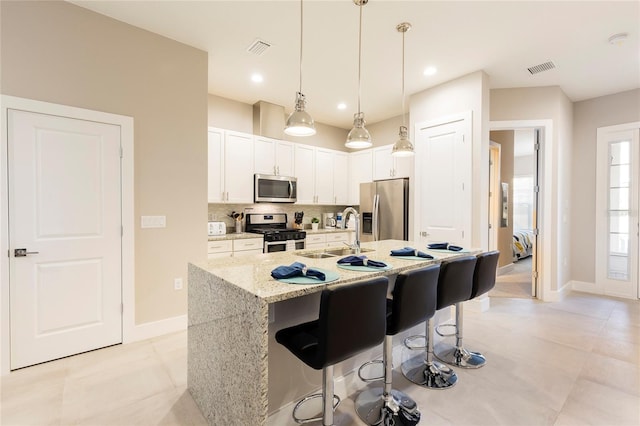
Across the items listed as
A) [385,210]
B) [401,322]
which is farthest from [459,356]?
[385,210]

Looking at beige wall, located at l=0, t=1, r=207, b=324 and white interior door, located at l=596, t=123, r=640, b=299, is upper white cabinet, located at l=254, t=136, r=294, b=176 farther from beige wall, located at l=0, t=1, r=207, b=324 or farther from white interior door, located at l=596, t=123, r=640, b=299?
white interior door, located at l=596, t=123, r=640, b=299

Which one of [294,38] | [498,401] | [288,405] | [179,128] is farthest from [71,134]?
[498,401]

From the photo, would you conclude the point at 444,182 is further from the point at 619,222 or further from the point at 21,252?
the point at 21,252

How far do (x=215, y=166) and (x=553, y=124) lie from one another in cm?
472

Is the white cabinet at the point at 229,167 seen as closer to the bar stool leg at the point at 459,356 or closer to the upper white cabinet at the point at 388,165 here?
the upper white cabinet at the point at 388,165

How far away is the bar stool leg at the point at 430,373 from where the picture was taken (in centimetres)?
214

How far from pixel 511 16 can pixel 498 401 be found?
312 centimetres

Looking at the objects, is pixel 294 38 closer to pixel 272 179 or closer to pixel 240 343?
pixel 272 179

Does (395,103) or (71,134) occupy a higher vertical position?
(395,103)

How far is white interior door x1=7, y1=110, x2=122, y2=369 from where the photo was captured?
92.0 inches

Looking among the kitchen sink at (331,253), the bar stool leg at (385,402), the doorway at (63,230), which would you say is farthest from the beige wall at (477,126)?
the doorway at (63,230)

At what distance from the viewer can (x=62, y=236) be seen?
251cm

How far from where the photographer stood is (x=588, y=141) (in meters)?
4.60

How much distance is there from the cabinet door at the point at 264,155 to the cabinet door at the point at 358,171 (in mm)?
1775
